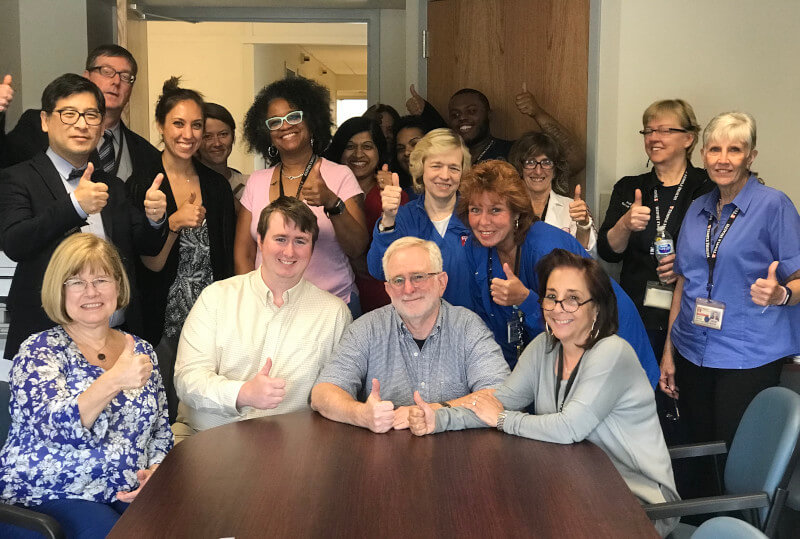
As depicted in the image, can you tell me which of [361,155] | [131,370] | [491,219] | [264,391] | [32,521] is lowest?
[32,521]

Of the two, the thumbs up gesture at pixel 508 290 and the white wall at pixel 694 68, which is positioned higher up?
the white wall at pixel 694 68

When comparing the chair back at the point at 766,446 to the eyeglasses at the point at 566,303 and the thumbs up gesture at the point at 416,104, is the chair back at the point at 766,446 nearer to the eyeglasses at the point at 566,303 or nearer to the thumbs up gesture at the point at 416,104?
the eyeglasses at the point at 566,303

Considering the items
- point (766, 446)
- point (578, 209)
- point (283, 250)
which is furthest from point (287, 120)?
point (766, 446)

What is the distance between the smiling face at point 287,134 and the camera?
11.3 ft

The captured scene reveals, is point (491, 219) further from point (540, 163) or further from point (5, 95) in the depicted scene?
point (5, 95)

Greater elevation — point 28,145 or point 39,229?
point 28,145

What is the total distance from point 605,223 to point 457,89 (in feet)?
4.78

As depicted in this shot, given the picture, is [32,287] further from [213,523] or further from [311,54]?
[311,54]

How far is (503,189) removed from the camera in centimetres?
288

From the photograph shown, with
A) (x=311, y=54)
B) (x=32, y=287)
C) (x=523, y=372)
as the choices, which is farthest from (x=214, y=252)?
(x=311, y=54)

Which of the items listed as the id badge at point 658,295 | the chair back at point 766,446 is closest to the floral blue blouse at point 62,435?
the chair back at point 766,446

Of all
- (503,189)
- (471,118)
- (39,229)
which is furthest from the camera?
(471,118)

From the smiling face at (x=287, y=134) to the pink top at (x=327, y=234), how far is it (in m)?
0.12

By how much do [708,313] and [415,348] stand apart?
43.4 inches
